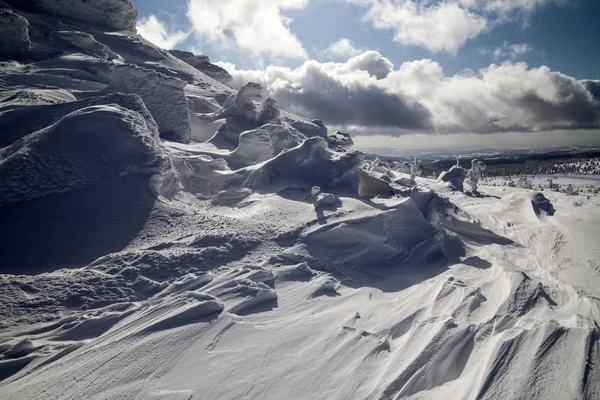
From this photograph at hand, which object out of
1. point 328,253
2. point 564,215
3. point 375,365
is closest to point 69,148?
point 328,253

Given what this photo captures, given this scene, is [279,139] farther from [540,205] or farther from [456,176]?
[540,205]

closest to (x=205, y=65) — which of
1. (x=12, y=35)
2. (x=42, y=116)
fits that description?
(x=12, y=35)

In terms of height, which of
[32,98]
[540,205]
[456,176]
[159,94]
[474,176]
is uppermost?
[159,94]

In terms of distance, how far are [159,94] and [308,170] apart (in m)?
8.17

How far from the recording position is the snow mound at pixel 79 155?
5.86 metres

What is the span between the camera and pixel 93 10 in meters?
Result: 25.8

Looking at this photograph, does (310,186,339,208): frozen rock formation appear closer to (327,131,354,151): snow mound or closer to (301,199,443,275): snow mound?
(301,199,443,275): snow mound

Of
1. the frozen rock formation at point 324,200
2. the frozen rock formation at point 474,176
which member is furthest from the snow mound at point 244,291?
the frozen rock formation at point 474,176

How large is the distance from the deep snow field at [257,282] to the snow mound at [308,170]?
0.05m

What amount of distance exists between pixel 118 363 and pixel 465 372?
389cm

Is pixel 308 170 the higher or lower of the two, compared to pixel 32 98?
lower

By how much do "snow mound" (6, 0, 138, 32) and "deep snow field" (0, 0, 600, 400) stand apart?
19.9 m

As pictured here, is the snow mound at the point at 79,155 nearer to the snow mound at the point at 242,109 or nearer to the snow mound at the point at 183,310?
the snow mound at the point at 183,310

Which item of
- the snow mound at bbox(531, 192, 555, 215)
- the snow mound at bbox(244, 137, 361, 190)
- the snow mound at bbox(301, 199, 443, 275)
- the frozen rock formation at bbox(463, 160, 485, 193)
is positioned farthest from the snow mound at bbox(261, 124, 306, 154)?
the frozen rock formation at bbox(463, 160, 485, 193)
